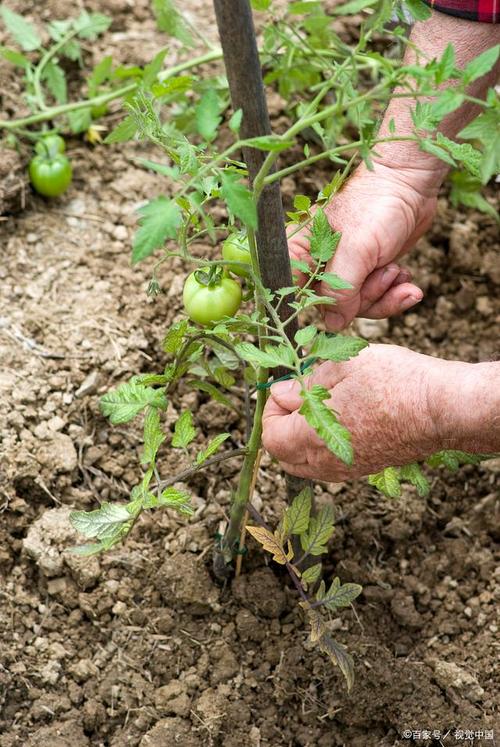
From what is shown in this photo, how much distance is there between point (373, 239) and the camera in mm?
1611

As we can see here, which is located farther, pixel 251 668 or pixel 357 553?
pixel 357 553

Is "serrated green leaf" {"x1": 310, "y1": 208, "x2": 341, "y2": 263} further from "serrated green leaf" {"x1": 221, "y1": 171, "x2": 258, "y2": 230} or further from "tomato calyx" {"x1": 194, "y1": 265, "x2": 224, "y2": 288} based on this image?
"serrated green leaf" {"x1": 221, "y1": 171, "x2": 258, "y2": 230}

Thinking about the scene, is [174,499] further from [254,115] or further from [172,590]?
[254,115]

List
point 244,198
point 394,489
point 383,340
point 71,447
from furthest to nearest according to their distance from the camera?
point 383,340
point 71,447
point 394,489
point 244,198

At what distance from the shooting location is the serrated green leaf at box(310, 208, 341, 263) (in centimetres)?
139

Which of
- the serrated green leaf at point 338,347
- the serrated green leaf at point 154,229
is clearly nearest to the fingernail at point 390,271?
the serrated green leaf at point 338,347

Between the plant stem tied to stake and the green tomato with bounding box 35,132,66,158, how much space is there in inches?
44.8

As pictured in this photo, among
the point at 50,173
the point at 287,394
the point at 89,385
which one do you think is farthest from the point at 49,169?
the point at 287,394

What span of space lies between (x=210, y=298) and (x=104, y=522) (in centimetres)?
41

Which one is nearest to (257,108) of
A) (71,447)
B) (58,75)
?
(71,447)

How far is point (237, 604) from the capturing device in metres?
1.85

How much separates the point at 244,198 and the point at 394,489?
0.73m

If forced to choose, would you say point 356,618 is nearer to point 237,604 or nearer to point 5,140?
point 237,604

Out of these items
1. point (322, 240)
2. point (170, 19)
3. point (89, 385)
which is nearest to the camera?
point (322, 240)
